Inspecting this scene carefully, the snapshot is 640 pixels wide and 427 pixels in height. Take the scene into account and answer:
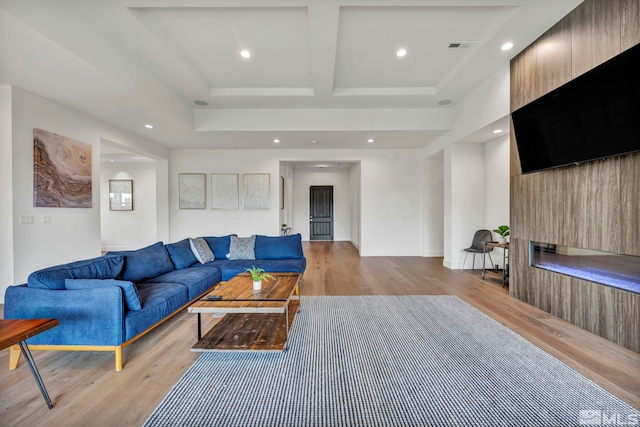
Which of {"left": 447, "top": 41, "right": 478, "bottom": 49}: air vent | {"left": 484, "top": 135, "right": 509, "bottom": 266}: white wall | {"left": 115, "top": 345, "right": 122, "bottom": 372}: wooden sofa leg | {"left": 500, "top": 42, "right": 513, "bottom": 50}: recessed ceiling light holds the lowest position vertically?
{"left": 115, "top": 345, "right": 122, "bottom": 372}: wooden sofa leg

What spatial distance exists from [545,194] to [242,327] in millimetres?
3555

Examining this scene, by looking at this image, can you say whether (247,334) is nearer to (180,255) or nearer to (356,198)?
(180,255)

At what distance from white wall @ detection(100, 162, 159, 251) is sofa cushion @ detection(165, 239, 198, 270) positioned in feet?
16.1

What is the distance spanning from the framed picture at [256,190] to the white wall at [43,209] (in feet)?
9.43

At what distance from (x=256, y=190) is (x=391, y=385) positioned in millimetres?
5459

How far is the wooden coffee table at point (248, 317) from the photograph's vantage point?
200cm

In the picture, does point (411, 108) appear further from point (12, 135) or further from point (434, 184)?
point (12, 135)

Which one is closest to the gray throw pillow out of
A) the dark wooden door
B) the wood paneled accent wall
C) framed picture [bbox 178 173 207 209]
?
framed picture [bbox 178 173 207 209]

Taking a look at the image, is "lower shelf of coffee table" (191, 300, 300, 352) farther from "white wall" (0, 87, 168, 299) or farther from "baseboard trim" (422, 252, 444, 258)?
"baseboard trim" (422, 252, 444, 258)

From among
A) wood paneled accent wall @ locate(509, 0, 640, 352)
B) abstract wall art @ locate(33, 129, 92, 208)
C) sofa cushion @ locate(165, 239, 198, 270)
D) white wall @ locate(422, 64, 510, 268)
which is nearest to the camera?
wood paneled accent wall @ locate(509, 0, 640, 352)

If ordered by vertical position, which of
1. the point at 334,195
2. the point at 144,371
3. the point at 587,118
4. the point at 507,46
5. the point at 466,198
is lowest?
the point at 144,371

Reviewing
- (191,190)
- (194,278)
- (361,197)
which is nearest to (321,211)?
(361,197)

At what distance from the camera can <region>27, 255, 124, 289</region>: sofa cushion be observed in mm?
1961

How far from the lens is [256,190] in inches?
255
